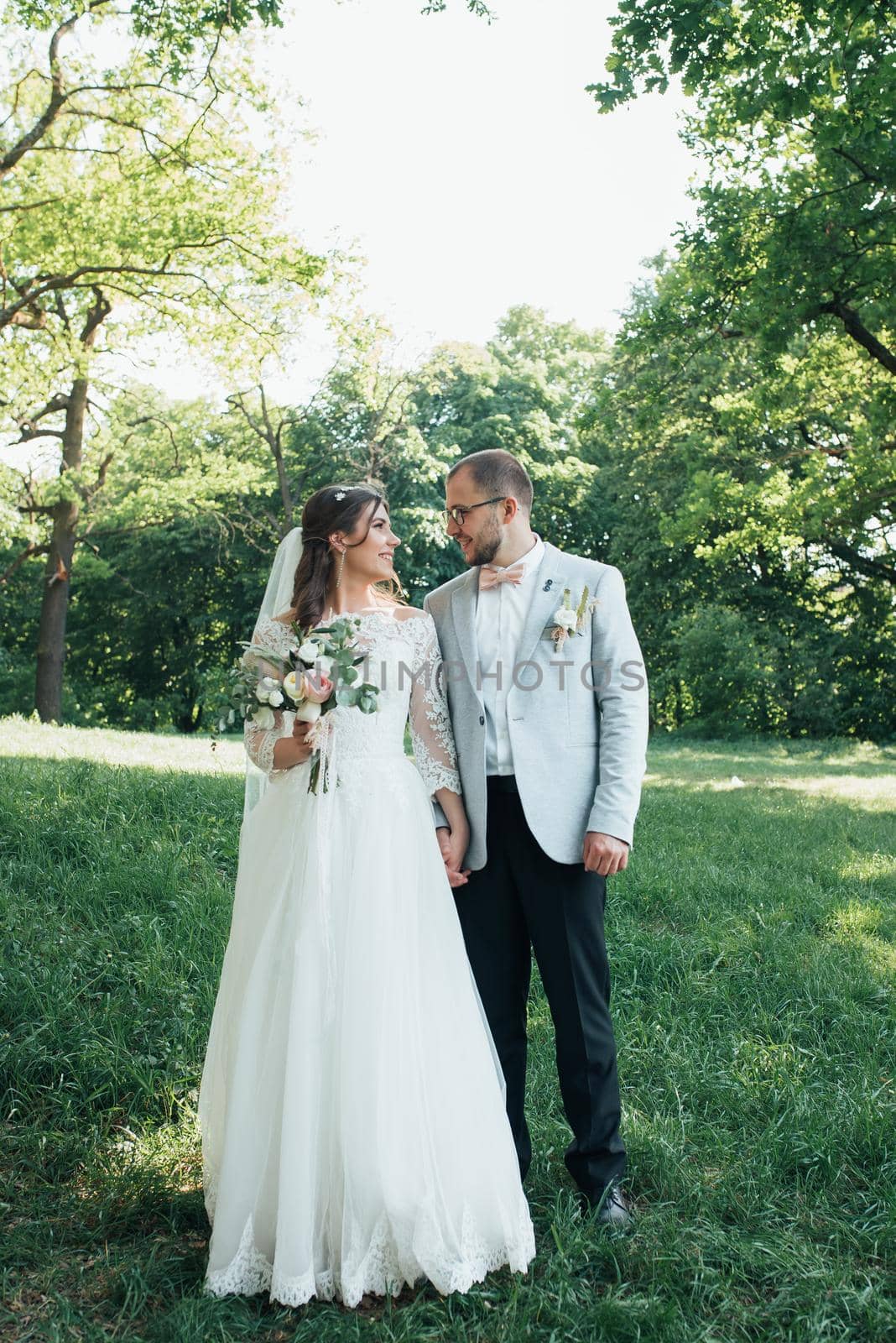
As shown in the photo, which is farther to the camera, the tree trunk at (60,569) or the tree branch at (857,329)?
the tree trunk at (60,569)

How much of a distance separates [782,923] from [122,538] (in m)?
27.9

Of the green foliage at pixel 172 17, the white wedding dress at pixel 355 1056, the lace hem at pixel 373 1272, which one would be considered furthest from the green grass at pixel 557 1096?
the green foliage at pixel 172 17

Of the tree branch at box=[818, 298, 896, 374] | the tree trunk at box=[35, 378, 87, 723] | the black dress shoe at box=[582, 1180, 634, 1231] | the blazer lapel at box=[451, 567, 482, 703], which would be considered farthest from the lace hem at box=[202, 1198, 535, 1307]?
the tree trunk at box=[35, 378, 87, 723]

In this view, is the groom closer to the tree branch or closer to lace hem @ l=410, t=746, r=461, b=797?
lace hem @ l=410, t=746, r=461, b=797

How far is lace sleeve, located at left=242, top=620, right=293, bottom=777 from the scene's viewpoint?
357cm

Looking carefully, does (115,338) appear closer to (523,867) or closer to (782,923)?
(782,923)

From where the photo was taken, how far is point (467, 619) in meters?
3.94

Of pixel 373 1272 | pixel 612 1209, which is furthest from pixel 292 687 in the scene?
pixel 612 1209

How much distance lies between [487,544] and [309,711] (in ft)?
3.31

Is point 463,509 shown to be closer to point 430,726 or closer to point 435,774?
point 430,726

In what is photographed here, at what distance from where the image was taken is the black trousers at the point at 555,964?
3717 mm

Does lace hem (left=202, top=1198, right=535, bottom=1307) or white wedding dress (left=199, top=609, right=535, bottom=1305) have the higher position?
white wedding dress (left=199, top=609, right=535, bottom=1305)

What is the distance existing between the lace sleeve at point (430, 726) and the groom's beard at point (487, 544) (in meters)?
0.32

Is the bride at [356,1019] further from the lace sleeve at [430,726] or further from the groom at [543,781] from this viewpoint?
the groom at [543,781]
